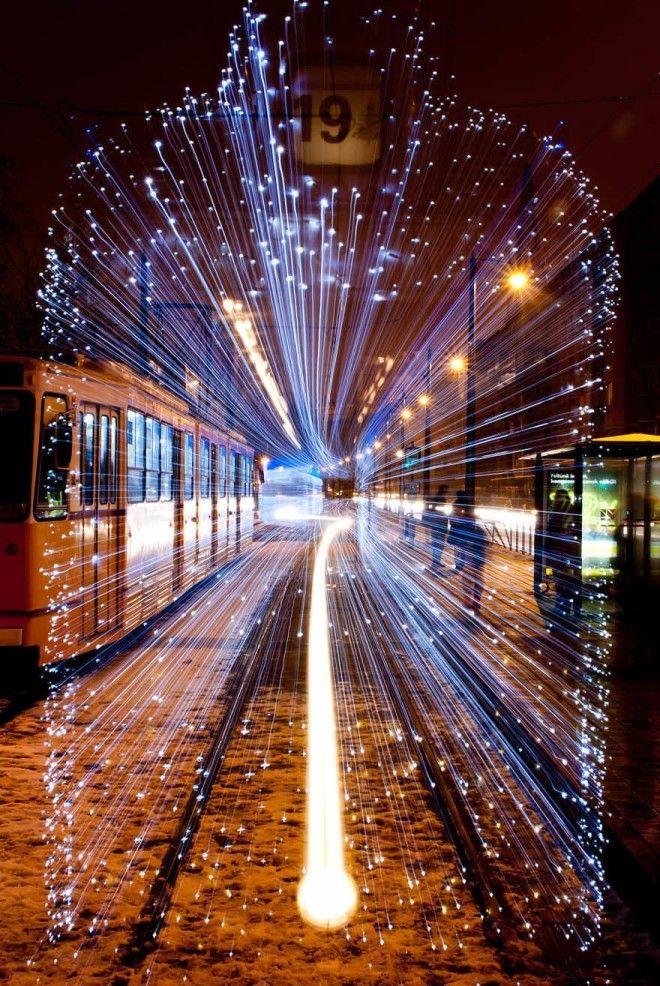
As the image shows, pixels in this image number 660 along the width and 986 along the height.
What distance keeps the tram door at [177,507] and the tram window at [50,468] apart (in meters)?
4.85

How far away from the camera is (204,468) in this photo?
1630 cm

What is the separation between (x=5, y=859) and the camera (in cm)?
431

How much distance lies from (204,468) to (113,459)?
6821 millimetres

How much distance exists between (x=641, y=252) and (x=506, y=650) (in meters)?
27.5

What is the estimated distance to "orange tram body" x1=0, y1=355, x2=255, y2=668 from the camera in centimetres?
763

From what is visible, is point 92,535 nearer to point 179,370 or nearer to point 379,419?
point 179,370

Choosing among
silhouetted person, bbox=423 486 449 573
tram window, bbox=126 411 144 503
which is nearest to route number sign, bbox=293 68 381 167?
tram window, bbox=126 411 144 503

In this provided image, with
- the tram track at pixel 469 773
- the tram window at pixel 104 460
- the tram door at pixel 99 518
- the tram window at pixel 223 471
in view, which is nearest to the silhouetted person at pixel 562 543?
the tram track at pixel 469 773

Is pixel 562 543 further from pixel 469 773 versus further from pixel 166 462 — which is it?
pixel 469 773

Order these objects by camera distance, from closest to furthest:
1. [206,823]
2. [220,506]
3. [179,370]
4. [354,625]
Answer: [206,823]
[354,625]
[220,506]
[179,370]

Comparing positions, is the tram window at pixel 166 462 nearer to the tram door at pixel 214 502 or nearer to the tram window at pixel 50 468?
the tram window at pixel 50 468

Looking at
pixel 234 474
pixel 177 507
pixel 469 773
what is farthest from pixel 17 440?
pixel 234 474

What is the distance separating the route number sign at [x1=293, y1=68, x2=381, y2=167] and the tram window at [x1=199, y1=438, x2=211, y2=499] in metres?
6.80

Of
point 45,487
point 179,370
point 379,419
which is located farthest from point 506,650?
point 379,419
